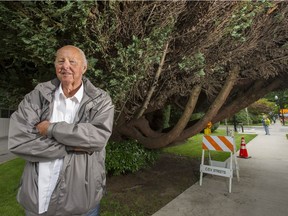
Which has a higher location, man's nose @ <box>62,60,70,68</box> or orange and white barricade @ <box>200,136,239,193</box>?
man's nose @ <box>62,60,70,68</box>

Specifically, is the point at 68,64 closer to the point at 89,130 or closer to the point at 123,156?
the point at 89,130

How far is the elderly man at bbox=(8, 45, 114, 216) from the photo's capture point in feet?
6.84

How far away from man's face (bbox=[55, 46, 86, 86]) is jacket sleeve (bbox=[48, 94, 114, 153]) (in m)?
0.31

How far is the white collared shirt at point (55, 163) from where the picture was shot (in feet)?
6.89

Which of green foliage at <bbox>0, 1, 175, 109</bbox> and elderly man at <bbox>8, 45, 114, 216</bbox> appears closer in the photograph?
elderly man at <bbox>8, 45, 114, 216</bbox>

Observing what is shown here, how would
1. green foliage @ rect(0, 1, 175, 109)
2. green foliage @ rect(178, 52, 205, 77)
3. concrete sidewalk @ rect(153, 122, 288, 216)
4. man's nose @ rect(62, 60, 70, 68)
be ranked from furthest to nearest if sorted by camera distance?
concrete sidewalk @ rect(153, 122, 288, 216) < green foliage @ rect(178, 52, 205, 77) < green foliage @ rect(0, 1, 175, 109) < man's nose @ rect(62, 60, 70, 68)

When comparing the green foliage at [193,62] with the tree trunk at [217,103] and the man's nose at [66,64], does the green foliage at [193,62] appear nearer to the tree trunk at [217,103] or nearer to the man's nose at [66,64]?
the tree trunk at [217,103]

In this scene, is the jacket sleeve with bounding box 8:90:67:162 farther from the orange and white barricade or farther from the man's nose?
the orange and white barricade

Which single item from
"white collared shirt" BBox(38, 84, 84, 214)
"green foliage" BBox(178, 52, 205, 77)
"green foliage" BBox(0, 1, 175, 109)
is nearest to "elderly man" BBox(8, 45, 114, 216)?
"white collared shirt" BBox(38, 84, 84, 214)

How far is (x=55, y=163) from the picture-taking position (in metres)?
2.17

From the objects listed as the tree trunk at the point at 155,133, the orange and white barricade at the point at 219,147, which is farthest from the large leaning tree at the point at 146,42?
the orange and white barricade at the point at 219,147

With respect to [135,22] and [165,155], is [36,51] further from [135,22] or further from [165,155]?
[165,155]

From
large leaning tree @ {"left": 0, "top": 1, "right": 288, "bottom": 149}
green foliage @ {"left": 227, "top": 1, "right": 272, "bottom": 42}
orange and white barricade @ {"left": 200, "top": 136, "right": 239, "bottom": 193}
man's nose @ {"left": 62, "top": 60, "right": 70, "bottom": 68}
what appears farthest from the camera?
orange and white barricade @ {"left": 200, "top": 136, "right": 239, "bottom": 193}

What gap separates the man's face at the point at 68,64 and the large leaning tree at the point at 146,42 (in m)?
0.48
